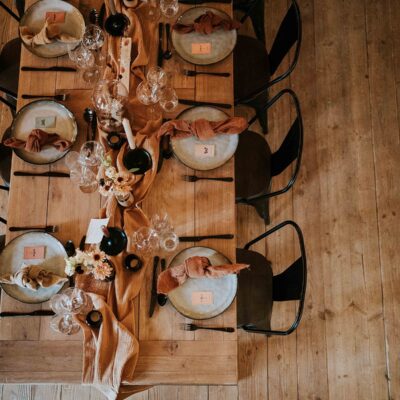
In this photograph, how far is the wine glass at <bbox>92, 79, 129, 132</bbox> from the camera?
2.09 meters

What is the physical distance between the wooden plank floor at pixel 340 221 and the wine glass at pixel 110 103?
1257mm

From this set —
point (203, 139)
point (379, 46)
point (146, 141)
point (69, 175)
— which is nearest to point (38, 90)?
point (69, 175)

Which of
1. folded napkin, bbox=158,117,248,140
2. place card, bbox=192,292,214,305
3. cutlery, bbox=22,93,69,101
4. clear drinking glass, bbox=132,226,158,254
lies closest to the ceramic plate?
cutlery, bbox=22,93,69,101

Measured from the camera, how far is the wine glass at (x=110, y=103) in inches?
82.4

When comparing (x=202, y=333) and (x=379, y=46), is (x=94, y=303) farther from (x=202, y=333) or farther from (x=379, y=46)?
(x=379, y=46)

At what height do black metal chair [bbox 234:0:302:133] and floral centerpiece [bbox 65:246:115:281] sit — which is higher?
black metal chair [bbox 234:0:302:133]

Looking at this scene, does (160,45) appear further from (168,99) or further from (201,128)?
(201,128)

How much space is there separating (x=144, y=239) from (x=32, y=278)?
559 millimetres

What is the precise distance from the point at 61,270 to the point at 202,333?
76 centimetres

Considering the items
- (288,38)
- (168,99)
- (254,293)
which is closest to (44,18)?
(168,99)

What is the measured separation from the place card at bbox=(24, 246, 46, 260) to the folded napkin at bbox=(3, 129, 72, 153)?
0.50m

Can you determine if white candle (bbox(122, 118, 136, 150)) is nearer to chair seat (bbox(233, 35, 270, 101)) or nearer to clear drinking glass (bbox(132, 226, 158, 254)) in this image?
clear drinking glass (bbox(132, 226, 158, 254))

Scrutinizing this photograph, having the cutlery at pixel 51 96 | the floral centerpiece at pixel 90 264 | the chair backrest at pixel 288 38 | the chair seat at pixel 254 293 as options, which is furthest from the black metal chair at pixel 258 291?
the cutlery at pixel 51 96

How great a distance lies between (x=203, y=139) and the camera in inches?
85.0
